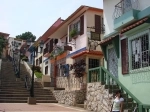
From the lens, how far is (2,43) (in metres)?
39.7

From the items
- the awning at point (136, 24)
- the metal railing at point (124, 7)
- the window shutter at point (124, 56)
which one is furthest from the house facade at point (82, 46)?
the awning at point (136, 24)

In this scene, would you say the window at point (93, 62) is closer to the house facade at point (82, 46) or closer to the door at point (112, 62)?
the house facade at point (82, 46)

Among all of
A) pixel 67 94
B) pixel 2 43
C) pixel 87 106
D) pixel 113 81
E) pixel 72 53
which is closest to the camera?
pixel 113 81

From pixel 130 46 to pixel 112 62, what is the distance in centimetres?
228

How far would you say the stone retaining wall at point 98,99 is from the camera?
12636mm

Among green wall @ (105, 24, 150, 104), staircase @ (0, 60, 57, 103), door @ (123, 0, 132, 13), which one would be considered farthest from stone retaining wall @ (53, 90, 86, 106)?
door @ (123, 0, 132, 13)

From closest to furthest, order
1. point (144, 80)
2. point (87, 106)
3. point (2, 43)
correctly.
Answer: point (144, 80) → point (87, 106) → point (2, 43)

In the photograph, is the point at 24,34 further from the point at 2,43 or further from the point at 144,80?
Result: the point at 144,80

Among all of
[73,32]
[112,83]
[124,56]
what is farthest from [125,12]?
[73,32]

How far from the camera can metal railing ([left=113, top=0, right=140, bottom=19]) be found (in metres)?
12.7

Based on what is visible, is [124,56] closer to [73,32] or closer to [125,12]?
[125,12]

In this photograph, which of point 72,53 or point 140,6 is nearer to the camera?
point 140,6

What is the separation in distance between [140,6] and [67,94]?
8.85 m

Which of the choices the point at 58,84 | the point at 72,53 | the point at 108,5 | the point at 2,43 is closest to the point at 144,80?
the point at 108,5
